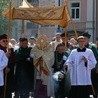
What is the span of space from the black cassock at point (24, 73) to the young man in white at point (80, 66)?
130 cm

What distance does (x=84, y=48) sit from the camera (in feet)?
36.9

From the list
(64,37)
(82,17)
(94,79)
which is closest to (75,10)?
(82,17)

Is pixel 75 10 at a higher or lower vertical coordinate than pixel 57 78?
higher

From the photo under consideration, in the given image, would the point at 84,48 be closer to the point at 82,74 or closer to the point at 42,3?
the point at 82,74

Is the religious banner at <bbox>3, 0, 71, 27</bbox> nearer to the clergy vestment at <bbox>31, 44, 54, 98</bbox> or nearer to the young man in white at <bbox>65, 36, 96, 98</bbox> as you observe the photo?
the clergy vestment at <bbox>31, 44, 54, 98</bbox>

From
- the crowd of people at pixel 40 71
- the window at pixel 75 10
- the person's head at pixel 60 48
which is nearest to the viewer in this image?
the crowd of people at pixel 40 71

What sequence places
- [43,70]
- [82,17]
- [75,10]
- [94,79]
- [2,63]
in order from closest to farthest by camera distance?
[2,63], [43,70], [94,79], [82,17], [75,10]

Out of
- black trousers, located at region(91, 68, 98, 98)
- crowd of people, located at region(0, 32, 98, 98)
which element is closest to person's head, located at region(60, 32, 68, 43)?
crowd of people, located at region(0, 32, 98, 98)

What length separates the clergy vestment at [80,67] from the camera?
11.3 m

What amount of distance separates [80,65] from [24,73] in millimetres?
1725

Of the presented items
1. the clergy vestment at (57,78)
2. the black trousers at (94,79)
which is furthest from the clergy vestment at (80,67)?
the black trousers at (94,79)

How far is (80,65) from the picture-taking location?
1131 cm

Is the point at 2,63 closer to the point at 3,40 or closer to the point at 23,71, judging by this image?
the point at 3,40

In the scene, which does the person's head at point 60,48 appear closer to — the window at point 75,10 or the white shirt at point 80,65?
the white shirt at point 80,65
